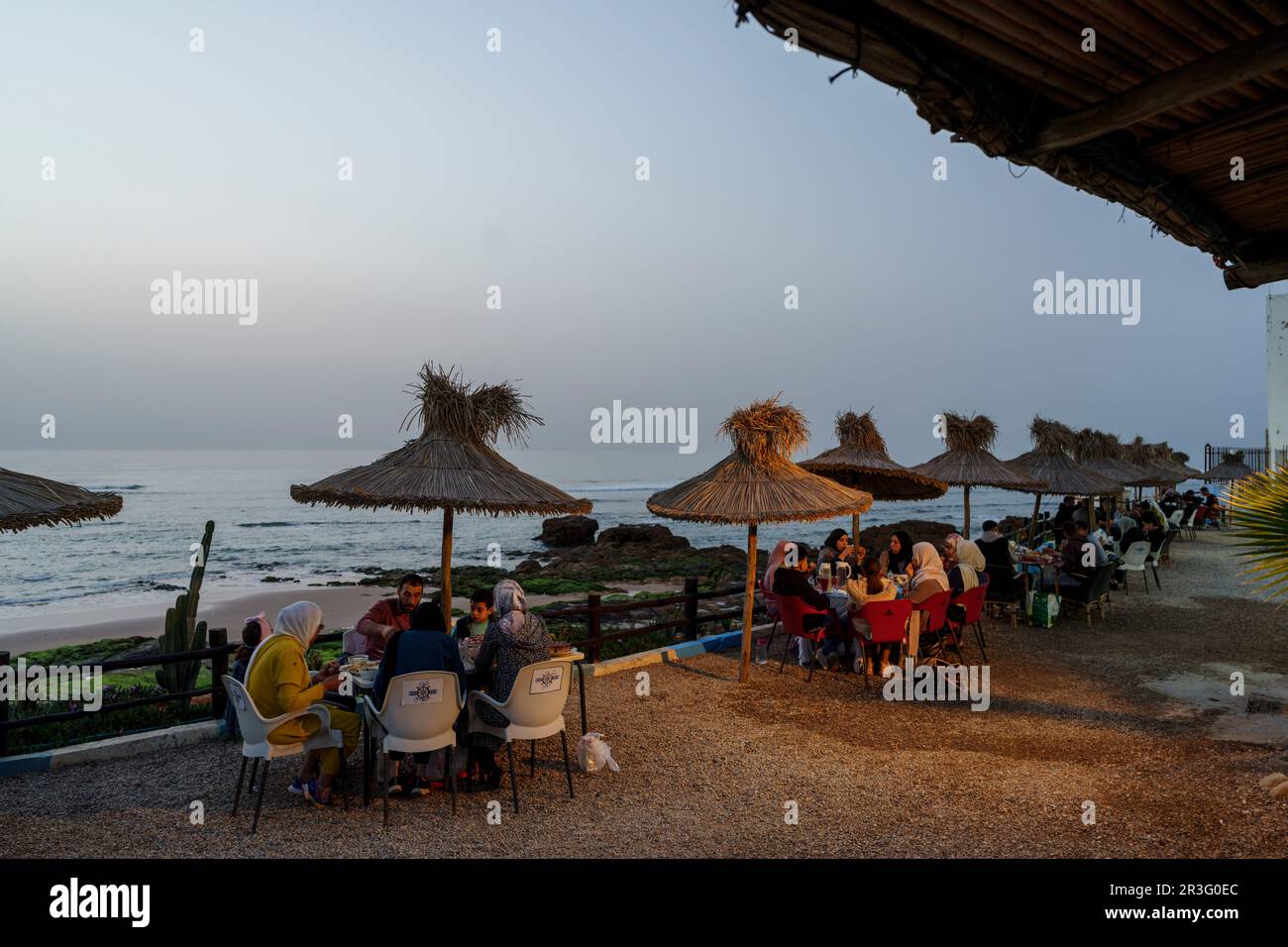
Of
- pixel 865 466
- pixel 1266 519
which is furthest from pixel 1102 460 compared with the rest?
pixel 1266 519

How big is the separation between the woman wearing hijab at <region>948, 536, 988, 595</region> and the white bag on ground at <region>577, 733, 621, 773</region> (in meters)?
4.53

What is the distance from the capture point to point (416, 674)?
14.9ft

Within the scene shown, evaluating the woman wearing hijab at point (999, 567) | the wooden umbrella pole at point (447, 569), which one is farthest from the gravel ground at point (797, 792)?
the woman wearing hijab at point (999, 567)

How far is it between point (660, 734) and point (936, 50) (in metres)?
5.19

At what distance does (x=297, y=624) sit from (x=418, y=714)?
885mm

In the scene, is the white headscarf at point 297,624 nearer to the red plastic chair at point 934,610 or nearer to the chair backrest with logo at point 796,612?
the chair backrest with logo at point 796,612

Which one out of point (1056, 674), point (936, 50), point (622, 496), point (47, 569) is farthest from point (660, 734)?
point (622, 496)

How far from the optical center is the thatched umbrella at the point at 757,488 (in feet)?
24.1

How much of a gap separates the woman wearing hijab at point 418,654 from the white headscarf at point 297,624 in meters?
0.46

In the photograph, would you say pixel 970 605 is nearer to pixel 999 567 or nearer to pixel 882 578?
pixel 882 578

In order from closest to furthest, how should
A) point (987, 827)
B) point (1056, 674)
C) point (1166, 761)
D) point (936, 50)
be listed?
point (936, 50) < point (987, 827) < point (1166, 761) < point (1056, 674)

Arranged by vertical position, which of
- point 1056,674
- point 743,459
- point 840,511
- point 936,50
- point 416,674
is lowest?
point 1056,674

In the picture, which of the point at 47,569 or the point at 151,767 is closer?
the point at 151,767
